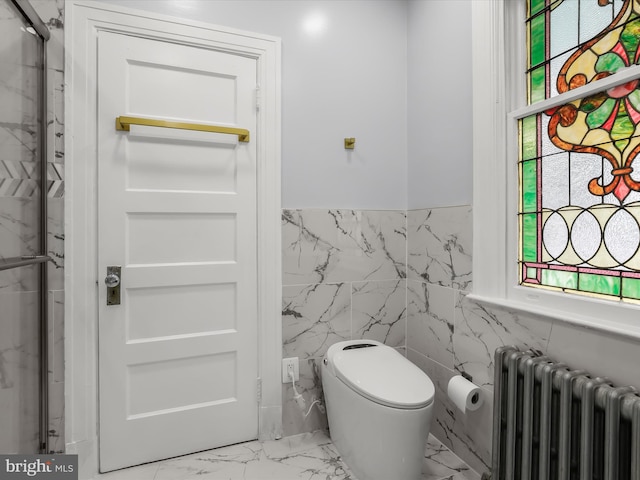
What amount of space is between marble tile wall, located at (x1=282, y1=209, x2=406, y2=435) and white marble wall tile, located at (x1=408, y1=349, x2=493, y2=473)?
29cm

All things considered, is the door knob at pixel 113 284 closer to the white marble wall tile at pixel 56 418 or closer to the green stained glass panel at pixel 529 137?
the white marble wall tile at pixel 56 418

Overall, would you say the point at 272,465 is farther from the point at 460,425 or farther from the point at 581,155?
the point at 581,155

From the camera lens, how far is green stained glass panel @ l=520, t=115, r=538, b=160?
4.63 ft

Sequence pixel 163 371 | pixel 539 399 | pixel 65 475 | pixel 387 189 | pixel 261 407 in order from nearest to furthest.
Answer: pixel 539 399 → pixel 65 475 → pixel 163 371 → pixel 261 407 → pixel 387 189

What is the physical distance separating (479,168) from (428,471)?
4.35 feet

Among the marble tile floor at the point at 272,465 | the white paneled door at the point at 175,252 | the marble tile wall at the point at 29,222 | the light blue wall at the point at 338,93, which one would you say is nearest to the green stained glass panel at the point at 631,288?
the marble tile floor at the point at 272,465

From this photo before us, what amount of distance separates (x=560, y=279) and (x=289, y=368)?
1241mm

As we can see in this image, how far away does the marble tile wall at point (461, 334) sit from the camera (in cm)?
117

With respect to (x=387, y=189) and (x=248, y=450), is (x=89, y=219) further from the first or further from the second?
(x=387, y=189)

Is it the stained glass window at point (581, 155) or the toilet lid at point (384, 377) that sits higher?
the stained glass window at point (581, 155)

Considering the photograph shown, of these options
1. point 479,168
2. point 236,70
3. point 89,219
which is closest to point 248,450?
point 89,219

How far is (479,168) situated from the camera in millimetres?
1538

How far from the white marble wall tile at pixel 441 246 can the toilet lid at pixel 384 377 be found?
45 centimetres
